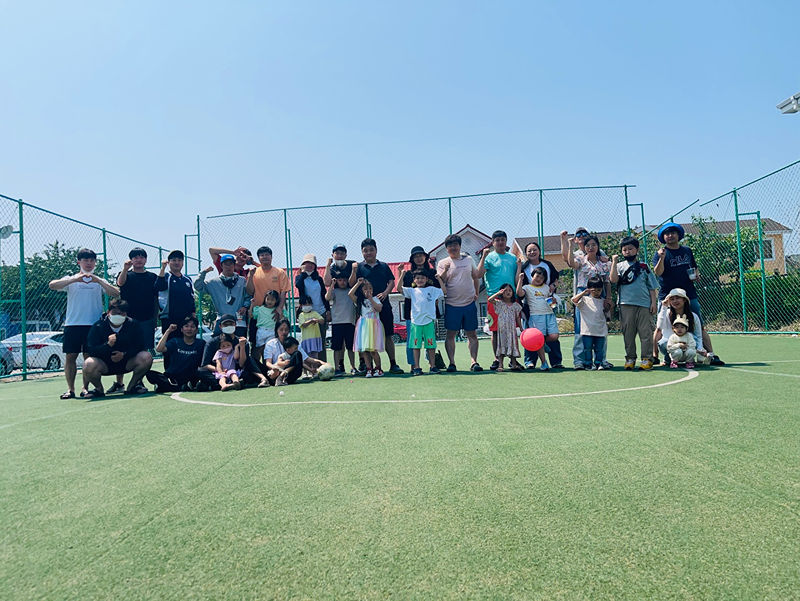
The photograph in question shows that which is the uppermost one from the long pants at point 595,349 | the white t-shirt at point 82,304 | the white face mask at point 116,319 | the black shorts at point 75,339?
the white t-shirt at point 82,304

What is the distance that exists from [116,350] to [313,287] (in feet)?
8.67

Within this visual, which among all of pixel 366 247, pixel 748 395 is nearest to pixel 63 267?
pixel 366 247

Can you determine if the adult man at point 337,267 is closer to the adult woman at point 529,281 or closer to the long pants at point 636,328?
the adult woman at point 529,281

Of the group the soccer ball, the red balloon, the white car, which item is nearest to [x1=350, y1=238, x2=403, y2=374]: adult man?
the soccer ball

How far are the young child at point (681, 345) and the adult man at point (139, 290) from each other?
6651mm

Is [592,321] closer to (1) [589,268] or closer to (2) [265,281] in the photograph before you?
(1) [589,268]

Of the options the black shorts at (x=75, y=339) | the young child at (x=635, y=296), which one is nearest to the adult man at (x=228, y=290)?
the black shorts at (x=75, y=339)

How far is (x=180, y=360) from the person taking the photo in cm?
697

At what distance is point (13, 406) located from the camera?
600cm

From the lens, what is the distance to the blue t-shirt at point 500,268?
7977 mm

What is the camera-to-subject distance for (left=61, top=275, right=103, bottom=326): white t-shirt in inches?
277

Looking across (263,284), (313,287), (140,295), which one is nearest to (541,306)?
(313,287)

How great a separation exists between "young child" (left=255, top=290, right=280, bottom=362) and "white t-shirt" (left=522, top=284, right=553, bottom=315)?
3.42 m

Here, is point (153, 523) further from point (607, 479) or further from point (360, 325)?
point (360, 325)
